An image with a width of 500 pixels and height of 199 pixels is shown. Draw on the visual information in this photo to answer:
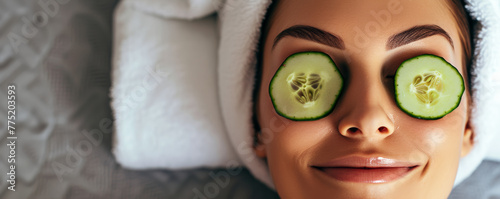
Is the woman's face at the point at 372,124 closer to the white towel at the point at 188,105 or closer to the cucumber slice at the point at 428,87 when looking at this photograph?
the cucumber slice at the point at 428,87

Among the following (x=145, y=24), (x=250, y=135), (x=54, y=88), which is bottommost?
(x=54, y=88)

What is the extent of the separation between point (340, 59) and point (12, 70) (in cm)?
106

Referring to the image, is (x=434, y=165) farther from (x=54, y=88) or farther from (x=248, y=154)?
(x=54, y=88)

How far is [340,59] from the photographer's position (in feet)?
2.87

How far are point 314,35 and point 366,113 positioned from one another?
207 mm

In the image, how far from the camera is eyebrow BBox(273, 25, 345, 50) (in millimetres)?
867

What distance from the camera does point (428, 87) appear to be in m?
0.85

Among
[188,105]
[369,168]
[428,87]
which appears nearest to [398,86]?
[428,87]

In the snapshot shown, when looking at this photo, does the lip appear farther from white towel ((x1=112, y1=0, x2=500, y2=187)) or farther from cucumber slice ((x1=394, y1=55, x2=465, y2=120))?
white towel ((x1=112, y1=0, x2=500, y2=187))

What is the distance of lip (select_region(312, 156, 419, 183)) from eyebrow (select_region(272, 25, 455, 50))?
0.78 feet

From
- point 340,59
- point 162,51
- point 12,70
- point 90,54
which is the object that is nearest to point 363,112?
point 340,59

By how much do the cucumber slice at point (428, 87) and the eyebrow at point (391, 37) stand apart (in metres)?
0.05

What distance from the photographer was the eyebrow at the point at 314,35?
2.84ft

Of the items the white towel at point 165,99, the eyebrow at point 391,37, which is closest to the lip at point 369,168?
the eyebrow at point 391,37
